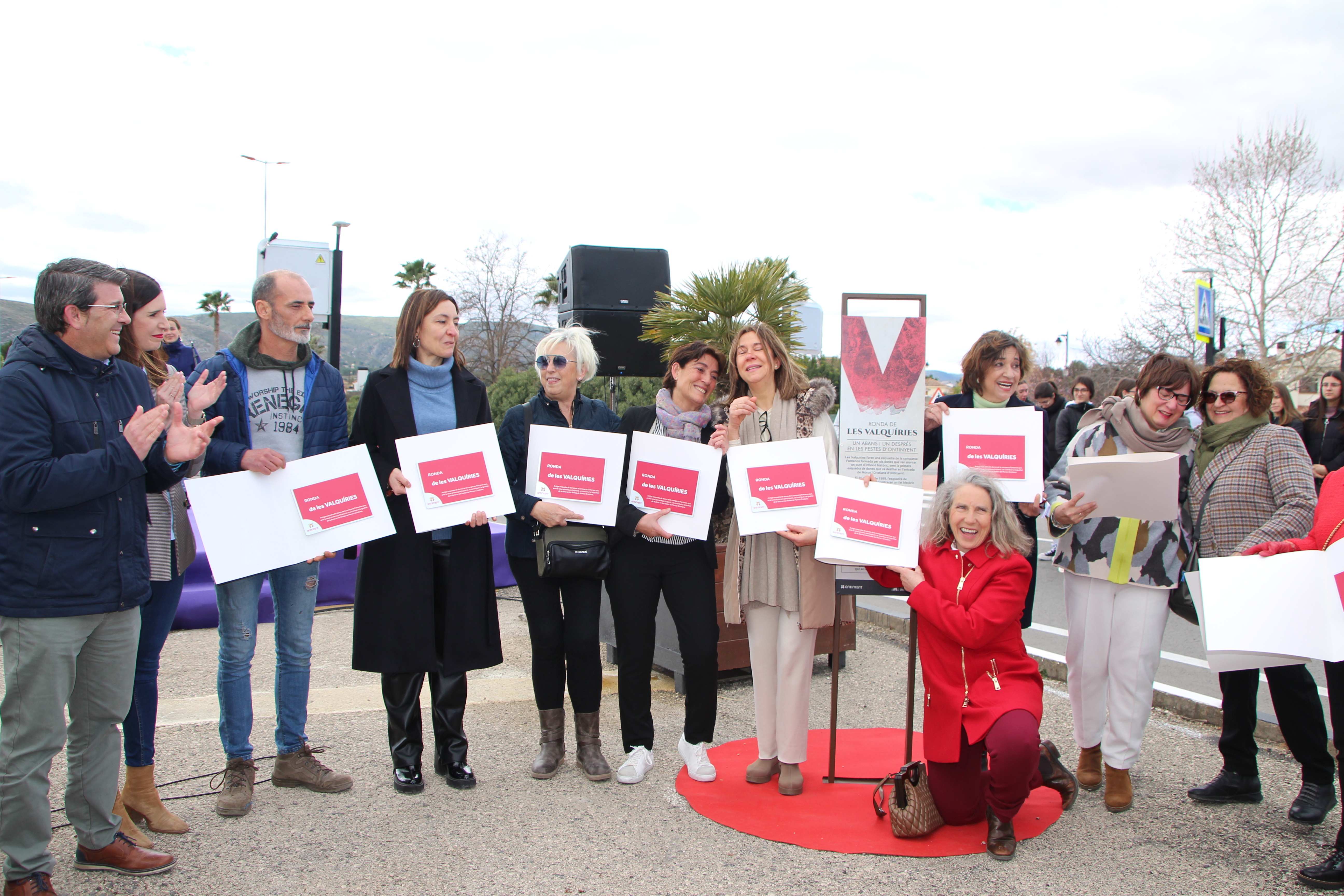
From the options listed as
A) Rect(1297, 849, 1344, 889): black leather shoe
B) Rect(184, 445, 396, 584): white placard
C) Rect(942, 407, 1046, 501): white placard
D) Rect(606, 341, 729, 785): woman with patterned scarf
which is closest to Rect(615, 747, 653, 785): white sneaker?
Rect(606, 341, 729, 785): woman with patterned scarf

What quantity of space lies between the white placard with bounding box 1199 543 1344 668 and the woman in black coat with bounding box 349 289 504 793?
2.74m

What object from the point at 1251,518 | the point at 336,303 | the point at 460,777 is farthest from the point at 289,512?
the point at 336,303

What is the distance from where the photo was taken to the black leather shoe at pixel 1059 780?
3493 mm

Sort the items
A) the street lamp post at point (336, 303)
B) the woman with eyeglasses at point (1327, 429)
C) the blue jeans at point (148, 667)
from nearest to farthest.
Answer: the blue jeans at point (148, 667)
the woman with eyeglasses at point (1327, 429)
the street lamp post at point (336, 303)

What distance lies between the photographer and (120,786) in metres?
3.60

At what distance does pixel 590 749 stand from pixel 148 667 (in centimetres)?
181

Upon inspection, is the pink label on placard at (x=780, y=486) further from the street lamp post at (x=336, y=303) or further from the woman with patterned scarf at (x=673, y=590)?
the street lamp post at (x=336, y=303)

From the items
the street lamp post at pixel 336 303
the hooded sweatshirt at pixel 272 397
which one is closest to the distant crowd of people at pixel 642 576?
the hooded sweatshirt at pixel 272 397

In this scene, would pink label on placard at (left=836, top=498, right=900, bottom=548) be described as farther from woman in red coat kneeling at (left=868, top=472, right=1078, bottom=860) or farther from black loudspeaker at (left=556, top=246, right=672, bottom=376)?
black loudspeaker at (left=556, top=246, right=672, bottom=376)

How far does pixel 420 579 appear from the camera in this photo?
3572mm

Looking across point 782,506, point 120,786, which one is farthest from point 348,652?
point 782,506

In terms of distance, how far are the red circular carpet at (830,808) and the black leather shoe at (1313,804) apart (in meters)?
0.86

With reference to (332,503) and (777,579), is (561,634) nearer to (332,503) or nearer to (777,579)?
(777,579)

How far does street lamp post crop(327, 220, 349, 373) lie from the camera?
9.61 m
